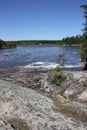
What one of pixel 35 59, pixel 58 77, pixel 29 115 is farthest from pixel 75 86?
pixel 35 59

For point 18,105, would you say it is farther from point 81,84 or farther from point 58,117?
point 81,84

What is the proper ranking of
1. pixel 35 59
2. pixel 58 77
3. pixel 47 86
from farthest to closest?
pixel 35 59 → pixel 58 77 → pixel 47 86

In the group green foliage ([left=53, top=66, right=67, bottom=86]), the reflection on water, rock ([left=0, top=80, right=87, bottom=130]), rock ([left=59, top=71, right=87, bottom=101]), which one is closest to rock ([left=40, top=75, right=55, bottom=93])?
green foliage ([left=53, top=66, right=67, bottom=86])

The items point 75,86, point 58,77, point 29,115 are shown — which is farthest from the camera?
point 58,77

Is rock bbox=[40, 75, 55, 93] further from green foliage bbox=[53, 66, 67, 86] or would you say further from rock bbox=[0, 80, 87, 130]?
rock bbox=[0, 80, 87, 130]

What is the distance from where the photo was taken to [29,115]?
43.4 feet

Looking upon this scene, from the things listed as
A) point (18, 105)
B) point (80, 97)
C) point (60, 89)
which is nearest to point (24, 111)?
point (18, 105)

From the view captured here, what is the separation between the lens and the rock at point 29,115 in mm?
12386

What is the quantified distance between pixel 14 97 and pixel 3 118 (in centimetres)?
258

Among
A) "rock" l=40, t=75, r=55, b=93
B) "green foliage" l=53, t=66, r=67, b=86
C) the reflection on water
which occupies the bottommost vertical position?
the reflection on water

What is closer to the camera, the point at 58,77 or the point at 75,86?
the point at 75,86

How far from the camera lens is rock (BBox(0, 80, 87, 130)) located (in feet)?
40.6

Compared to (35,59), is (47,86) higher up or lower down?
higher up

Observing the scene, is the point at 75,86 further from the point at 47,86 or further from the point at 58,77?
the point at 47,86
